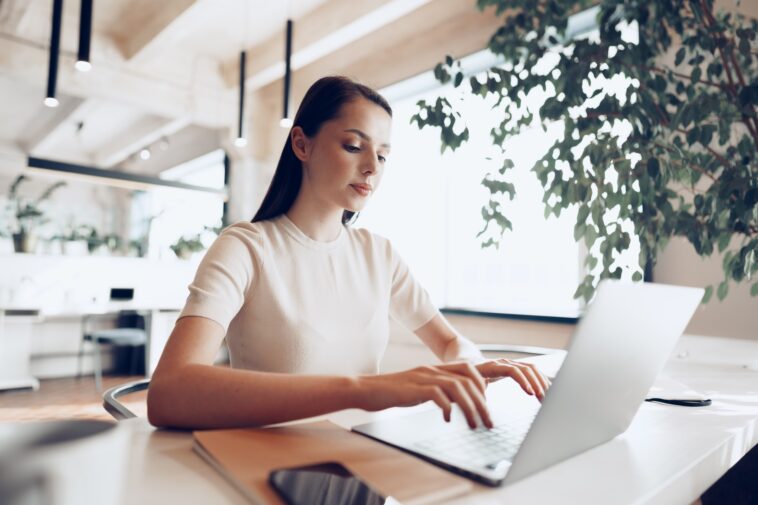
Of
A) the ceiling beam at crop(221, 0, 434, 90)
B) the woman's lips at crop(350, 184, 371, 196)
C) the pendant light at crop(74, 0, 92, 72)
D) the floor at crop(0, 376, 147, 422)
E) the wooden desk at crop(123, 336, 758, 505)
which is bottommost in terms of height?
the floor at crop(0, 376, 147, 422)

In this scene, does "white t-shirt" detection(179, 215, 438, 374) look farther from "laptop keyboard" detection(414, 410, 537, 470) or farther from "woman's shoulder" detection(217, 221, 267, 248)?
"laptop keyboard" detection(414, 410, 537, 470)

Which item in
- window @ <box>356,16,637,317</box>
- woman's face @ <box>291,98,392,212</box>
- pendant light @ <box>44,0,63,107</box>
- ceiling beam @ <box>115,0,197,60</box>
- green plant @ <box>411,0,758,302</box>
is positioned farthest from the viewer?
ceiling beam @ <box>115,0,197,60</box>

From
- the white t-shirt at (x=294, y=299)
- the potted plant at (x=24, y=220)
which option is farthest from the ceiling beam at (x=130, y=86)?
the white t-shirt at (x=294, y=299)

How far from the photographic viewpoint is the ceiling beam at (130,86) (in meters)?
4.90

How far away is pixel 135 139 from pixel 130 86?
4.39 feet

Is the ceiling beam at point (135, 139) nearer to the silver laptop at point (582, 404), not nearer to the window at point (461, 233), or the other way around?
the window at point (461, 233)

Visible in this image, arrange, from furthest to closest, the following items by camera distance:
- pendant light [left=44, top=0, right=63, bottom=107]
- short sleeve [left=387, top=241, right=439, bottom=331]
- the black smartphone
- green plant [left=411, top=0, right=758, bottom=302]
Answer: pendant light [left=44, top=0, right=63, bottom=107] → short sleeve [left=387, top=241, right=439, bottom=331] → green plant [left=411, top=0, right=758, bottom=302] → the black smartphone

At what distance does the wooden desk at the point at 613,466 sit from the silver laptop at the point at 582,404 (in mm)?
22

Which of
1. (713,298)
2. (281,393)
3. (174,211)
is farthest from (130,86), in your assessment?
(281,393)

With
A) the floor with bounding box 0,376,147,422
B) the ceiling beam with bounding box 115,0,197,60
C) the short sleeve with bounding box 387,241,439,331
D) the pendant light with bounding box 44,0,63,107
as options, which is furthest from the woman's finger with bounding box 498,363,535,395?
the ceiling beam with bounding box 115,0,197,60

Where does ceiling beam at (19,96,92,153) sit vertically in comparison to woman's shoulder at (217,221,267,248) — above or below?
above

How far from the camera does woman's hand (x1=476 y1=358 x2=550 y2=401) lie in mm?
795

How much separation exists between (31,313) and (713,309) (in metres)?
5.34

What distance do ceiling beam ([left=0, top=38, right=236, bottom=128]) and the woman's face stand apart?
16.7ft
